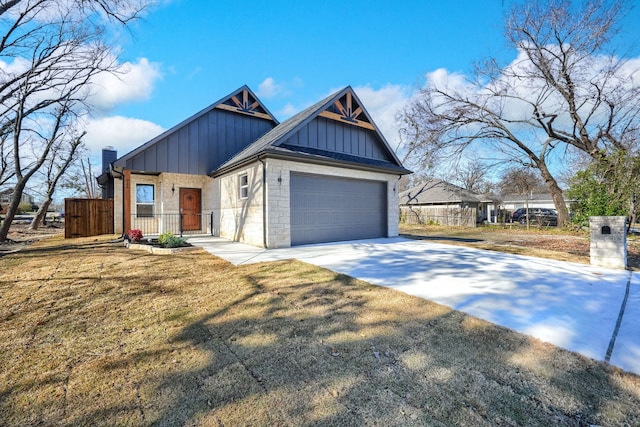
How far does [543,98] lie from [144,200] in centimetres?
2252

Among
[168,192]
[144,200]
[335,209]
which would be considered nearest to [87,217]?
[144,200]

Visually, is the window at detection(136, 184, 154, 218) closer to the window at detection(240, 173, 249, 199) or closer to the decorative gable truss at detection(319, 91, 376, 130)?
the window at detection(240, 173, 249, 199)

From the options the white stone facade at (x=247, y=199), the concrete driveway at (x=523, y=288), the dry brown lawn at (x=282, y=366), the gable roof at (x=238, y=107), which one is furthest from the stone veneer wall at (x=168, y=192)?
the dry brown lawn at (x=282, y=366)

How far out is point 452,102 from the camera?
19.4m

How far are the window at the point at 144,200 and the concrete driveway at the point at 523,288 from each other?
23.0 feet

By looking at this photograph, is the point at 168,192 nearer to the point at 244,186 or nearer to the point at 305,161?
the point at 244,186

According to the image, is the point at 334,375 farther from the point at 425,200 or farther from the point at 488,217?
the point at 488,217

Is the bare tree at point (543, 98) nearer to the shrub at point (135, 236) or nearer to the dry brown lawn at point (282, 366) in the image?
the dry brown lawn at point (282, 366)

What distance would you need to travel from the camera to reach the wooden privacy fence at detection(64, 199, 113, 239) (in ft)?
43.4

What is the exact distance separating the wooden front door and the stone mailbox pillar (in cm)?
1378

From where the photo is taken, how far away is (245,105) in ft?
46.0

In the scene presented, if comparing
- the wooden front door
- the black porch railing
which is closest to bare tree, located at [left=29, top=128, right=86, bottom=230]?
the black porch railing

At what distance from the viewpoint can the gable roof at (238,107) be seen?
1168cm

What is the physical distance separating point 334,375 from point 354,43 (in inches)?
530
